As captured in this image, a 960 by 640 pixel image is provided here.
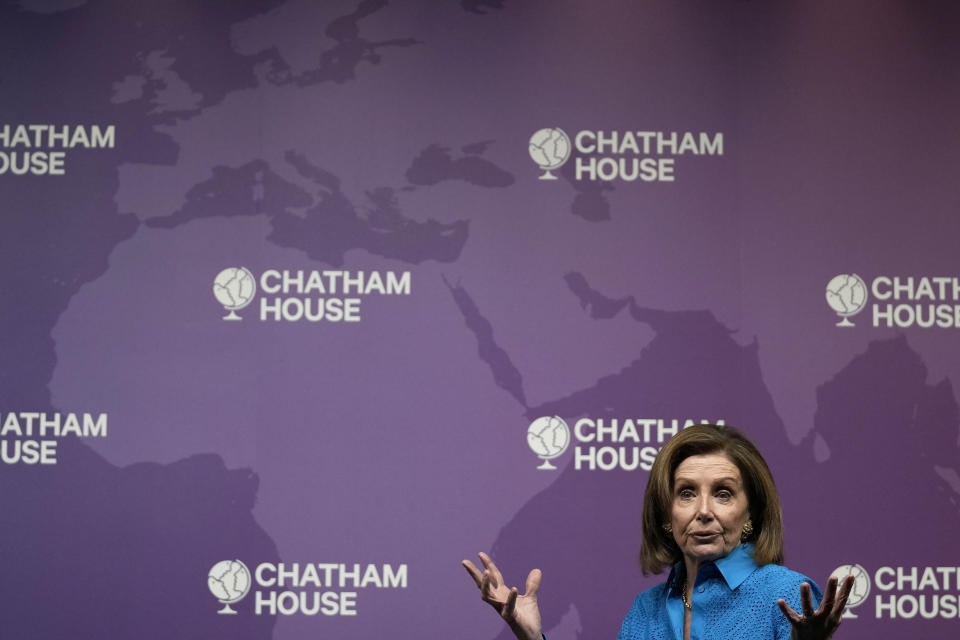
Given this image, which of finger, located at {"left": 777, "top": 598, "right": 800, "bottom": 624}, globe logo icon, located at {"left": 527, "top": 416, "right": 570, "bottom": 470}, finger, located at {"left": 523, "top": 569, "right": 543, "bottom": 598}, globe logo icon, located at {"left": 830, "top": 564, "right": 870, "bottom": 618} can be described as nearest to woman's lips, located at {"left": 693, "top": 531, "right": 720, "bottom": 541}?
finger, located at {"left": 777, "top": 598, "right": 800, "bottom": 624}

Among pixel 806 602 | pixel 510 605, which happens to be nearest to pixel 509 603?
pixel 510 605

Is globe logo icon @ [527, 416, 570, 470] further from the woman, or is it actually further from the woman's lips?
the woman's lips

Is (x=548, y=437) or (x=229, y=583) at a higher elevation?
(x=548, y=437)

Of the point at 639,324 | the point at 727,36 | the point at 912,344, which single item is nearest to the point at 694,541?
the point at 639,324

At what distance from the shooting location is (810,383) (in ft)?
11.8

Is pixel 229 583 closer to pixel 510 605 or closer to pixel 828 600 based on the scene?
pixel 510 605

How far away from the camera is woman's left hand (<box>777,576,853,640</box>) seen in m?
1.75

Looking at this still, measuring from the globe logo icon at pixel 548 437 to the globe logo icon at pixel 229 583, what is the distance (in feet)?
3.35

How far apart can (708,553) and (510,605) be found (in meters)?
0.42

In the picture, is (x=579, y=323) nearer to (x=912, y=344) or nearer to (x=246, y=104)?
(x=912, y=344)

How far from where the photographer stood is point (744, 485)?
2.10 m

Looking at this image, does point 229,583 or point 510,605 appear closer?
point 510,605

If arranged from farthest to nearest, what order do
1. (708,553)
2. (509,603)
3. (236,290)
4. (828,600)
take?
(236,290) → (509,603) → (708,553) → (828,600)

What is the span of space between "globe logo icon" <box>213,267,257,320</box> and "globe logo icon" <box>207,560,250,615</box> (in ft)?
2.76
